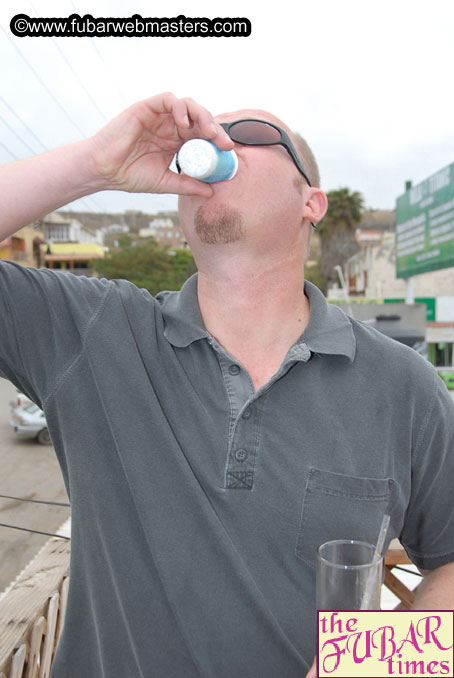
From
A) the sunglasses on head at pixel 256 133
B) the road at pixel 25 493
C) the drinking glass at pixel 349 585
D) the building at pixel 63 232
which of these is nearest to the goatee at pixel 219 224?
the sunglasses on head at pixel 256 133

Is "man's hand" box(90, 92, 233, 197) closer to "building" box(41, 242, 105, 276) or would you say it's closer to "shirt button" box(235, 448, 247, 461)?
"shirt button" box(235, 448, 247, 461)

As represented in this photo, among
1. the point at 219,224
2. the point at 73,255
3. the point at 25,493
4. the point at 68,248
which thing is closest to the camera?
the point at 219,224

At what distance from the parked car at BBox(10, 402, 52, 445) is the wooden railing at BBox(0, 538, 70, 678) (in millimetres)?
13286

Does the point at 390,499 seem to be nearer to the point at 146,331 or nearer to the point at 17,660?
the point at 146,331

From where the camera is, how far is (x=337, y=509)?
1.41m

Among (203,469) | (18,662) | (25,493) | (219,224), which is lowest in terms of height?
(25,493)

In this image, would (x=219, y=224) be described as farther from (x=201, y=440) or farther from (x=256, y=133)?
(x=201, y=440)

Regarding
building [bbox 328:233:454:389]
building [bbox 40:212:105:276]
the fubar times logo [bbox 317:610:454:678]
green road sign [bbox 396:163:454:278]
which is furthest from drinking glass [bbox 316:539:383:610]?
building [bbox 40:212:105:276]

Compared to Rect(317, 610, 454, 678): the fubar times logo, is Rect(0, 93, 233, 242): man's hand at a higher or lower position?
higher

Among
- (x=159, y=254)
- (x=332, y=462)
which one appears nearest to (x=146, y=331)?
(x=332, y=462)

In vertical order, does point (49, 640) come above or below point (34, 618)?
below

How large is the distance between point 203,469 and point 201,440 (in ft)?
0.24

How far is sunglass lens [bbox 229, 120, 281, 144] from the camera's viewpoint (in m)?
1.64

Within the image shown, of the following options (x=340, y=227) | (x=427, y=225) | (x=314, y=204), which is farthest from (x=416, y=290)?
(x=314, y=204)
